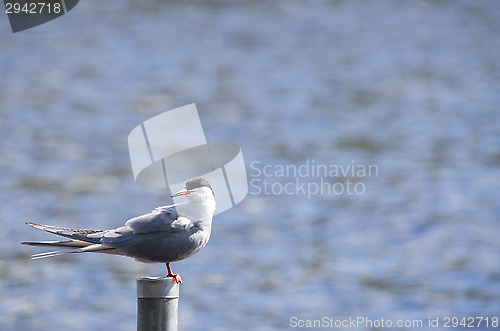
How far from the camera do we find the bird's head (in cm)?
243

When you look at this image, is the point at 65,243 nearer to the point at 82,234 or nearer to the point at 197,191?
the point at 82,234

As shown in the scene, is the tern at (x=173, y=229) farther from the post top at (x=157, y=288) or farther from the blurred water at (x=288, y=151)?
the blurred water at (x=288, y=151)

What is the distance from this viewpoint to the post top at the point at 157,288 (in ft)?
8.23

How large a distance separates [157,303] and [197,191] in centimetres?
43

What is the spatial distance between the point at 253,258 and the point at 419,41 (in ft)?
18.1

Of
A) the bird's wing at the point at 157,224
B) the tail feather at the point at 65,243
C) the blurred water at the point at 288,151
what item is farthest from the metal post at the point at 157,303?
the blurred water at the point at 288,151

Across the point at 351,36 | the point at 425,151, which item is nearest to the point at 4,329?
the point at 425,151

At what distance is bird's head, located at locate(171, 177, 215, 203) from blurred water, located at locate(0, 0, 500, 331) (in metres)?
4.06

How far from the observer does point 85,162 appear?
8625mm

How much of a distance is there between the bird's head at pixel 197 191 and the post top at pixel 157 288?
29cm

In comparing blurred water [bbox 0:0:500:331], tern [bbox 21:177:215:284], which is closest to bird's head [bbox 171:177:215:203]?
tern [bbox 21:177:215:284]

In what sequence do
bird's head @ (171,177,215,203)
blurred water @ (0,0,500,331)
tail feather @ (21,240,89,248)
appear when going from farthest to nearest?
blurred water @ (0,0,500,331) < bird's head @ (171,177,215,203) < tail feather @ (21,240,89,248)

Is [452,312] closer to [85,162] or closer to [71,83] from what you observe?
[85,162]

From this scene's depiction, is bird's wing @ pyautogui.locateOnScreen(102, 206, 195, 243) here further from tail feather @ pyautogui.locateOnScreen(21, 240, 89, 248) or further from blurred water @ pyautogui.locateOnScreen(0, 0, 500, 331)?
blurred water @ pyautogui.locateOnScreen(0, 0, 500, 331)
